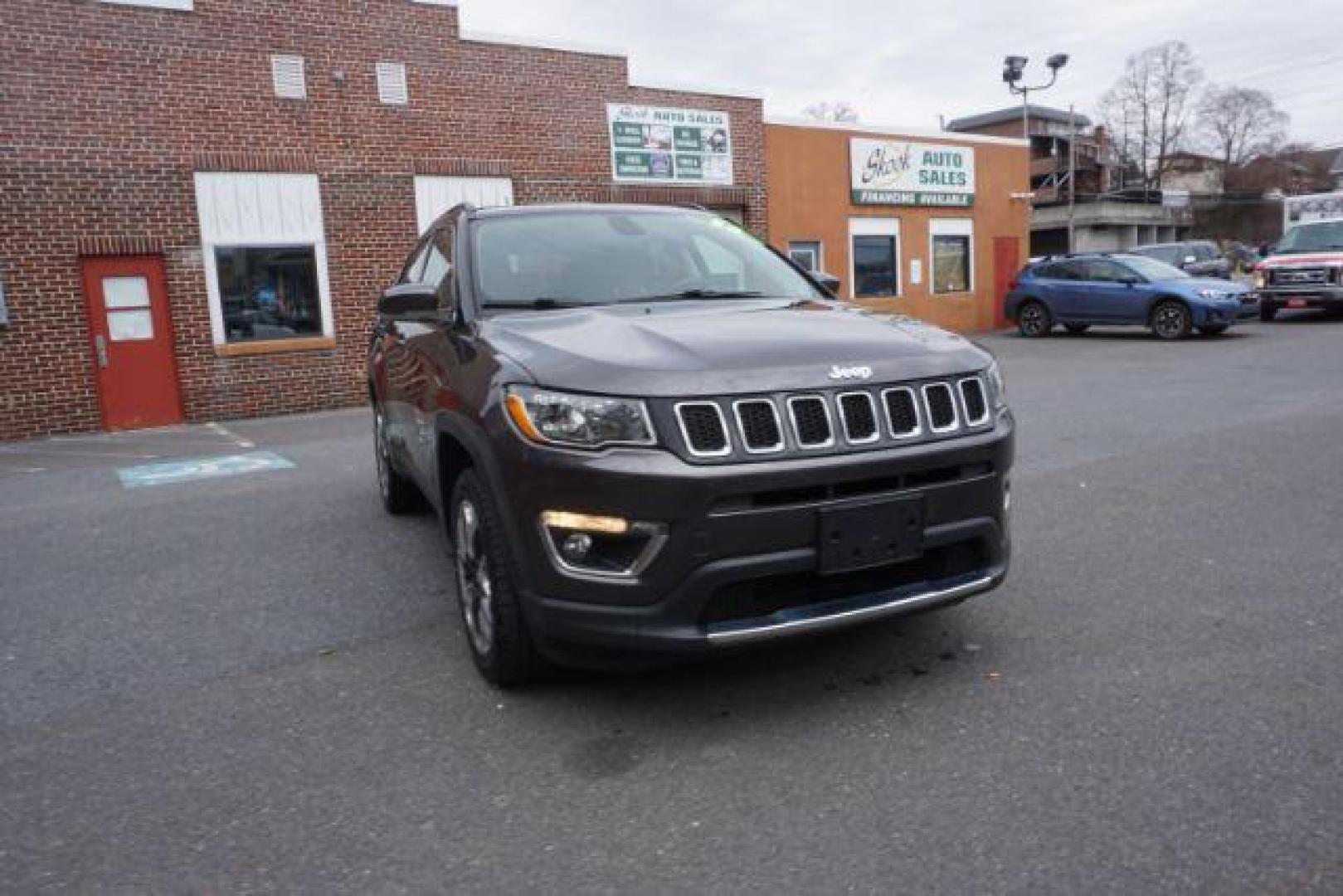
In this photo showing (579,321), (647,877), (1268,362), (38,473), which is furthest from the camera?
(1268,362)

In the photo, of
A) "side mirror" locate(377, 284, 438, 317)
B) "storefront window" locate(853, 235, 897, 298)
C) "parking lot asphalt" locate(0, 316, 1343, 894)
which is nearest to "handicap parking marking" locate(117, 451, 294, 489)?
"parking lot asphalt" locate(0, 316, 1343, 894)

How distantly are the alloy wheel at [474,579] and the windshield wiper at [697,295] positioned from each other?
1.12m

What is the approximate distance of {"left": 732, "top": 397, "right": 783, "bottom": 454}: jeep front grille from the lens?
2.90 meters

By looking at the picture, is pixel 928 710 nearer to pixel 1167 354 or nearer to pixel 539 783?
pixel 539 783

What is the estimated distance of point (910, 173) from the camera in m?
21.2

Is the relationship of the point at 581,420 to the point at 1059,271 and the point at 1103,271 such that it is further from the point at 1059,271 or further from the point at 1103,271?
the point at 1059,271

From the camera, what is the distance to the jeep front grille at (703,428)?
2865mm

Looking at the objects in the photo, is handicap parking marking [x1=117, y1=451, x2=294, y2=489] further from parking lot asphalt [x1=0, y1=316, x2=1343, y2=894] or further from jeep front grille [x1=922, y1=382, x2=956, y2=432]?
jeep front grille [x1=922, y1=382, x2=956, y2=432]

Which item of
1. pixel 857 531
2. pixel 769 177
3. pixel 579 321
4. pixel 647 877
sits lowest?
pixel 647 877

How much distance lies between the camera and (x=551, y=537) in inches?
118

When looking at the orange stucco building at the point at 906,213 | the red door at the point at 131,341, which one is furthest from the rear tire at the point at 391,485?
the orange stucco building at the point at 906,213

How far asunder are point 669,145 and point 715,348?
14.3 meters

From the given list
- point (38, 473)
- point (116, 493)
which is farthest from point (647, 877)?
point (38, 473)

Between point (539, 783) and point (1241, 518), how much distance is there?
438cm
